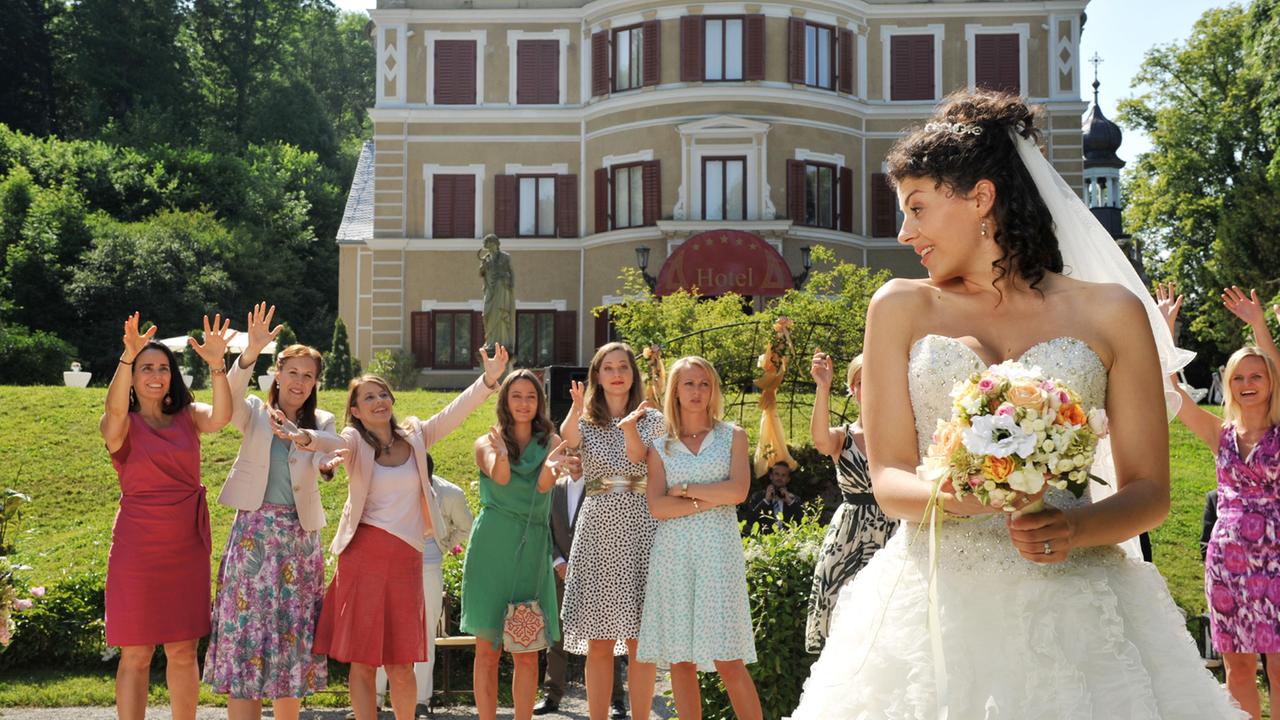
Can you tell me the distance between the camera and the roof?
38.9 meters

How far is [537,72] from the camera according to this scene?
34219 millimetres

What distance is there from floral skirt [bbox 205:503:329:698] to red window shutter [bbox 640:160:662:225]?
2487cm

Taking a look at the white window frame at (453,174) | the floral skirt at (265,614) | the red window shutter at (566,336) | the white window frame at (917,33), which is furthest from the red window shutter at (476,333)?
the floral skirt at (265,614)

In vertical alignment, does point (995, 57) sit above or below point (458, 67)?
above

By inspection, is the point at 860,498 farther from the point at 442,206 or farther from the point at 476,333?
the point at 442,206

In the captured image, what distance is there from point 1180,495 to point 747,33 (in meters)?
18.6

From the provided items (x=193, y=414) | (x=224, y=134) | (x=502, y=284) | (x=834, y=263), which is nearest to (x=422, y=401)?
(x=502, y=284)

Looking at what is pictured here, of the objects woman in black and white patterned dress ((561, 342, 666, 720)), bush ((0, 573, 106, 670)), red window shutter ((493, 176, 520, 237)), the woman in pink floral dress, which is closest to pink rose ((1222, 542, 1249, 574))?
the woman in pink floral dress

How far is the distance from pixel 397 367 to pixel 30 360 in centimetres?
845

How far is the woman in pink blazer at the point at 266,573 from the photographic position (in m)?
7.58

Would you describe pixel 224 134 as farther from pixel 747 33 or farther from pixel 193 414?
pixel 193 414

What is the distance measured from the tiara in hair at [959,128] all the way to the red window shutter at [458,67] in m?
31.8

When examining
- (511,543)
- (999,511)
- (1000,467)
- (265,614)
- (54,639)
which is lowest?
(54,639)

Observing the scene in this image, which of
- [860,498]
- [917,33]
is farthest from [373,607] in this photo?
[917,33]
